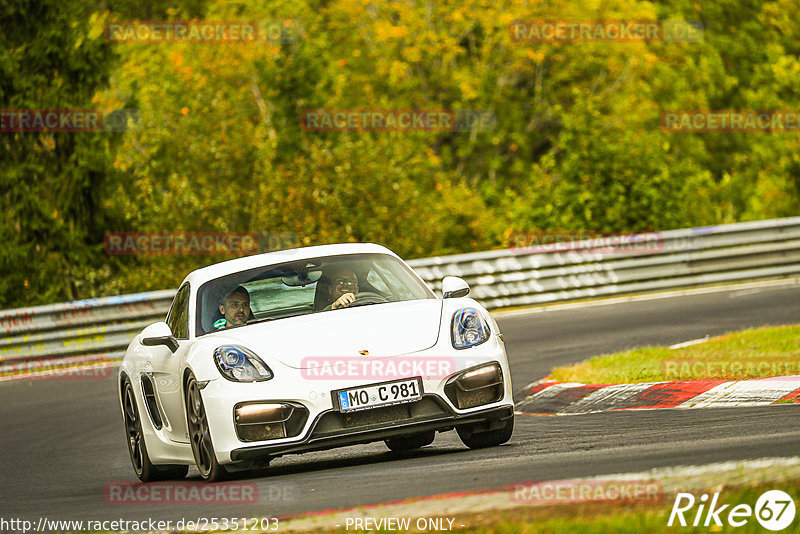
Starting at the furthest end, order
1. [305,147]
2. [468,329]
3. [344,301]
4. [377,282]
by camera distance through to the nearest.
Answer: [305,147], [377,282], [344,301], [468,329]

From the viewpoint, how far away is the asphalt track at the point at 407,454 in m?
6.40

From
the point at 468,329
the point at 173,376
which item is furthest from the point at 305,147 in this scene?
the point at 468,329

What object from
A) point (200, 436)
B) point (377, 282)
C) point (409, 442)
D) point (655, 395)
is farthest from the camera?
point (655, 395)

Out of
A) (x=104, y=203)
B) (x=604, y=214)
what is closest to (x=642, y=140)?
(x=604, y=214)

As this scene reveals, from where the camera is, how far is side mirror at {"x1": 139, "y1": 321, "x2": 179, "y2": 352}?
8.58 m

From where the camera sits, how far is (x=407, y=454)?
9016mm

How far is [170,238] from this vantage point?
24172 mm

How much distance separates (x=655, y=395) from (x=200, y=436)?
152 inches

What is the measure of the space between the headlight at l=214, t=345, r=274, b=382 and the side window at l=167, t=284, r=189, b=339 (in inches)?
32.9

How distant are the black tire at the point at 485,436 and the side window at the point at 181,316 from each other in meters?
1.85

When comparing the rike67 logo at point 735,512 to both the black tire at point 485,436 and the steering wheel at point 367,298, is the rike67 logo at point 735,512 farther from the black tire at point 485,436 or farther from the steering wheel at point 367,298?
the steering wheel at point 367,298

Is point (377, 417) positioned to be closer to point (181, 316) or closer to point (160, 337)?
point (160, 337)

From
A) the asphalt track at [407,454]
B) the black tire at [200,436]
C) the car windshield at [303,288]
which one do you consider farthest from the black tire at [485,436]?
the black tire at [200,436]

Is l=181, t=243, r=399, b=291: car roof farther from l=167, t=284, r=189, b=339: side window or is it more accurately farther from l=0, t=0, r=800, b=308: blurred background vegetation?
l=0, t=0, r=800, b=308: blurred background vegetation
